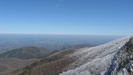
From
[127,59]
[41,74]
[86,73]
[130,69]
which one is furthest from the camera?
[41,74]

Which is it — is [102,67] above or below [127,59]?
below

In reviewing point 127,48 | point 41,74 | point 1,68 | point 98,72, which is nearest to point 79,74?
point 98,72

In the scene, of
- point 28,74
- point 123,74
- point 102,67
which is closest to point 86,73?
point 102,67

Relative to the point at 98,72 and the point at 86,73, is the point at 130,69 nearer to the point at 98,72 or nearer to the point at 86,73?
the point at 98,72

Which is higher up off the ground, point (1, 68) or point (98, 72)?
point (98, 72)

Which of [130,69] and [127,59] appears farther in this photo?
[127,59]

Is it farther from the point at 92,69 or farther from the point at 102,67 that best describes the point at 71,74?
the point at 102,67

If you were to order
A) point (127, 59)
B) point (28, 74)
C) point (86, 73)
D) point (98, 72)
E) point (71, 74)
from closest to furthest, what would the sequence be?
point (127, 59) < point (98, 72) < point (86, 73) < point (71, 74) < point (28, 74)

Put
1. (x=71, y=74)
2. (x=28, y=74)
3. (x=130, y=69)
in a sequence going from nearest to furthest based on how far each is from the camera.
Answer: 1. (x=130, y=69)
2. (x=71, y=74)
3. (x=28, y=74)

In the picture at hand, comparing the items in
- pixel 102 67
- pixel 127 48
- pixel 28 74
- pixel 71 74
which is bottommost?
pixel 28 74

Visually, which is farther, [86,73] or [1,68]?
[1,68]
